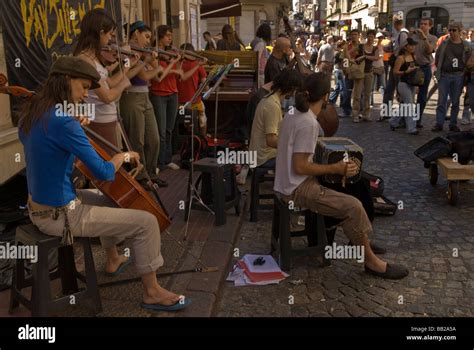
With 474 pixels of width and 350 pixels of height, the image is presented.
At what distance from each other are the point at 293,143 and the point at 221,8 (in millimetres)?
13216

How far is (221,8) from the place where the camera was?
1628cm

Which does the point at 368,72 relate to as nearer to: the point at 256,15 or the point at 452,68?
the point at 452,68

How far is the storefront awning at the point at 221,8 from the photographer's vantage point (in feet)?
52.1

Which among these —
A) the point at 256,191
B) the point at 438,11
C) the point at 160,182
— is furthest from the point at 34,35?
the point at 438,11

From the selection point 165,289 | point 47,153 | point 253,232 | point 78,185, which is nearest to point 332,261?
point 253,232

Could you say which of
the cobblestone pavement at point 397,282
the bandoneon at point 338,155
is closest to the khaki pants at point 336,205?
the bandoneon at point 338,155

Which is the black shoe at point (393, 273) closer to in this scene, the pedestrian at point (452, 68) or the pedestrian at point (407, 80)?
the pedestrian at point (407, 80)

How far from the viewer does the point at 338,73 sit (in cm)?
1287

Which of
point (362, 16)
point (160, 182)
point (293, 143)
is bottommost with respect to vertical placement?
point (160, 182)

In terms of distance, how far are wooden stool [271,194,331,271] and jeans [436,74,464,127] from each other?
6328 mm

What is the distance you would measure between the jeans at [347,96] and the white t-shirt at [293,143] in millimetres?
8457

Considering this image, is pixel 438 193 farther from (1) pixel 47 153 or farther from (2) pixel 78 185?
(1) pixel 47 153

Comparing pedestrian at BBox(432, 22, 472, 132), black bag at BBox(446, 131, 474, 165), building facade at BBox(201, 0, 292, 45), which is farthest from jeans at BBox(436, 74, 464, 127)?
building facade at BBox(201, 0, 292, 45)

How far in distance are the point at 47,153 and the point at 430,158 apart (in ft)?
14.9
